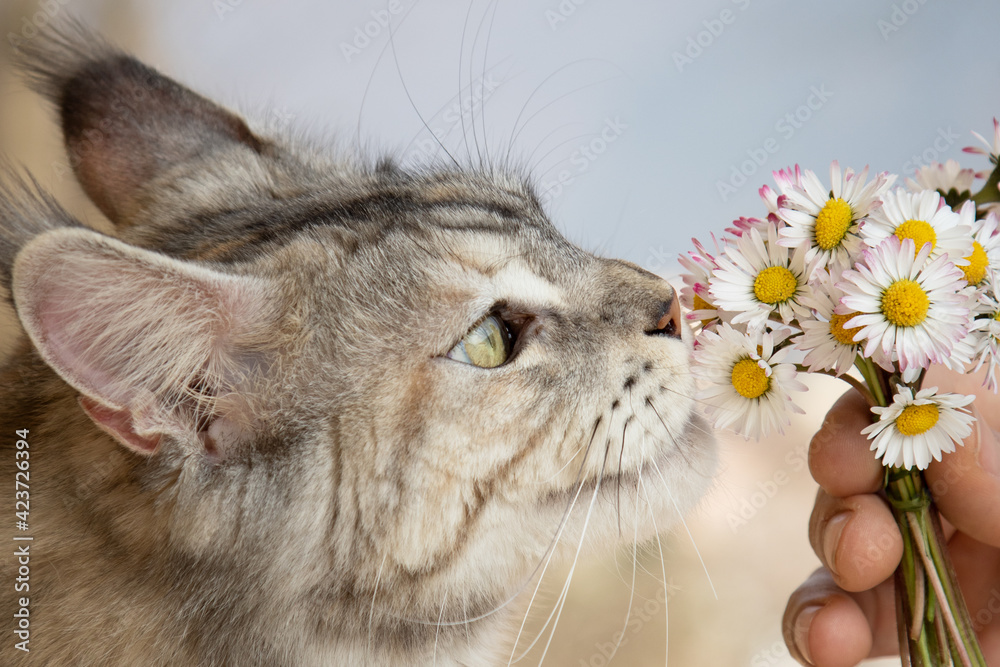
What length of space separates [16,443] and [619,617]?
1.33 m

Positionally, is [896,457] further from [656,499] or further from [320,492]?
[320,492]

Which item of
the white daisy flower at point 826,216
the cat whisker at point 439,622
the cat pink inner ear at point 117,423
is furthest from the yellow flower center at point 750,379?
the cat pink inner ear at point 117,423

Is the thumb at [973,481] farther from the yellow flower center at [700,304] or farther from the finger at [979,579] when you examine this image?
the yellow flower center at [700,304]

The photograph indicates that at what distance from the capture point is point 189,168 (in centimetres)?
108

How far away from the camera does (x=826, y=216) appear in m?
0.69

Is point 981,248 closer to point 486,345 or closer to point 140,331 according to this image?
point 486,345

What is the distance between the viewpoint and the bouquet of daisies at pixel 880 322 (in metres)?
0.63

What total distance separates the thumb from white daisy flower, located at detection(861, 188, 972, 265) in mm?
190

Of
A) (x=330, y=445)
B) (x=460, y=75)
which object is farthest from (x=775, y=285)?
(x=460, y=75)

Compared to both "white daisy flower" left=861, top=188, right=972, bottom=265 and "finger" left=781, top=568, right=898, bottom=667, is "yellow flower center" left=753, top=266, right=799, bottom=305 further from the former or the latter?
A: "finger" left=781, top=568, right=898, bottom=667

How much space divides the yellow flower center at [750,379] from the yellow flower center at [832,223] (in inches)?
5.3

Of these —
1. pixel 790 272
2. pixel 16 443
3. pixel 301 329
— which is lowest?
pixel 16 443

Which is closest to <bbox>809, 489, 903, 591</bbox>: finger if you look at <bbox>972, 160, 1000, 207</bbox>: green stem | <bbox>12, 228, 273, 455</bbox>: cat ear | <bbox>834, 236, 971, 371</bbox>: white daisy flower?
<bbox>834, 236, 971, 371</bbox>: white daisy flower

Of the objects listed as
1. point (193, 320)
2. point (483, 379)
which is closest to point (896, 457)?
point (483, 379)
